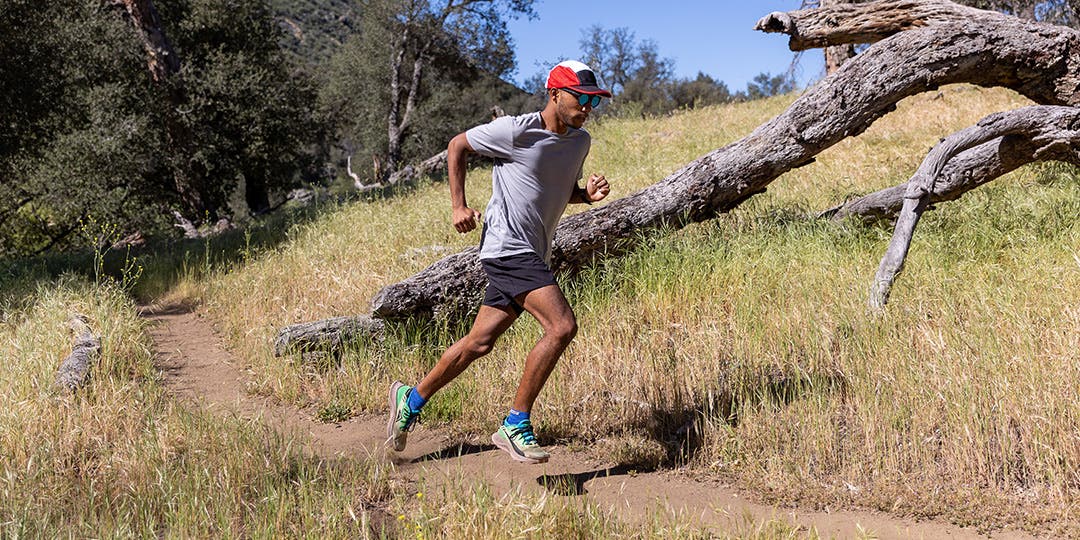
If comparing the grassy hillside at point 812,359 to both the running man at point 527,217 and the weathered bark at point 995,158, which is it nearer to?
the weathered bark at point 995,158

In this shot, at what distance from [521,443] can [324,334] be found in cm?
248

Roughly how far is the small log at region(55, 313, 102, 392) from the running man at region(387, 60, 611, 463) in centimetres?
281

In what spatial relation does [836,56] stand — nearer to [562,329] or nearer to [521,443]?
[562,329]

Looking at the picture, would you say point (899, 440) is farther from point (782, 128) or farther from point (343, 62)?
point (343, 62)

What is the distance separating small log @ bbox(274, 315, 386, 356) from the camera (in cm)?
567

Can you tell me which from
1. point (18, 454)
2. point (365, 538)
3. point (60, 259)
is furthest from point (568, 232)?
point (60, 259)

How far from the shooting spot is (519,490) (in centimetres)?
342

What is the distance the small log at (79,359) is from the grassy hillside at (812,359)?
116 cm

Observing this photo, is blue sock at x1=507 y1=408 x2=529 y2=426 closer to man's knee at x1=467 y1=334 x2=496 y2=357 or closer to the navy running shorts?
man's knee at x1=467 y1=334 x2=496 y2=357

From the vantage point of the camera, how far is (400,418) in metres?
4.13

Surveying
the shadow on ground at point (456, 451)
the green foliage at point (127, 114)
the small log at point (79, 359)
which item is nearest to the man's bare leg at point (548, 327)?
the shadow on ground at point (456, 451)

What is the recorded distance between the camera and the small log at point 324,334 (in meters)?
5.67

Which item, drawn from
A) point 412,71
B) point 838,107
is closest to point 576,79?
point 838,107

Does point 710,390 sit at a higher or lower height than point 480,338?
lower
